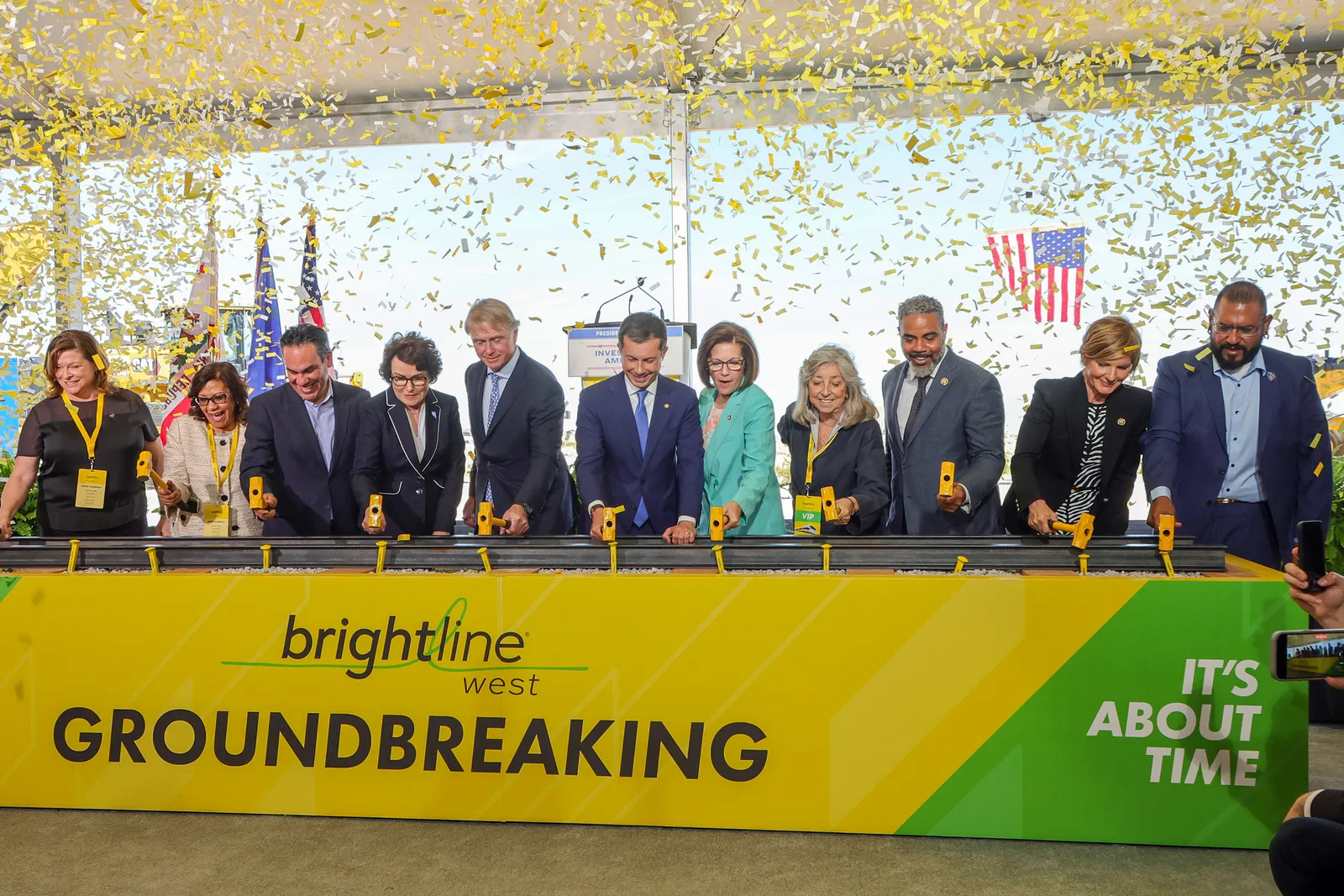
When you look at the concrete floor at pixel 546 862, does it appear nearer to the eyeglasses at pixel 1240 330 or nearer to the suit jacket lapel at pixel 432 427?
the suit jacket lapel at pixel 432 427

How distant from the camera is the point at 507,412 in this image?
150 inches

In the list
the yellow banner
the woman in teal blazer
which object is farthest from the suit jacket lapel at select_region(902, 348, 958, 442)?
the yellow banner

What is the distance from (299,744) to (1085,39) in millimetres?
5406

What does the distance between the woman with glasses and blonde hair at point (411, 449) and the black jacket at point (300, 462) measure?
0.33ft

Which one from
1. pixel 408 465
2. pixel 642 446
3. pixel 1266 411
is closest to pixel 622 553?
pixel 642 446

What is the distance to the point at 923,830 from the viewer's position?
8.26 feet

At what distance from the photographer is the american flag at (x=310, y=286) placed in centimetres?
581

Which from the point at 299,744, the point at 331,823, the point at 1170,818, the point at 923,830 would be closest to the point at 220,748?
the point at 299,744

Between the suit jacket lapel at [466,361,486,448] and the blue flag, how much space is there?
2626 mm

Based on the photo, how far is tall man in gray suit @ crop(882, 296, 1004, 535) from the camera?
11.4 feet

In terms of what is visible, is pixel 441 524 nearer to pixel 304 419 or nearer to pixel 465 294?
pixel 304 419

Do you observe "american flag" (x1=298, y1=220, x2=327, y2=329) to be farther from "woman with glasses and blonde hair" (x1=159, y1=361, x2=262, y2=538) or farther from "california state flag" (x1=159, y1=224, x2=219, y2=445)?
"woman with glasses and blonde hair" (x1=159, y1=361, x2=262, y2=538)

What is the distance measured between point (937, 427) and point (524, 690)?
1.94 metres

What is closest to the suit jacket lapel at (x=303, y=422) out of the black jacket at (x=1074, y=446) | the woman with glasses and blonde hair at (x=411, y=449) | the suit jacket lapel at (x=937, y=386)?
the woman with glasses and blonde hair at (x=411, y=449)
